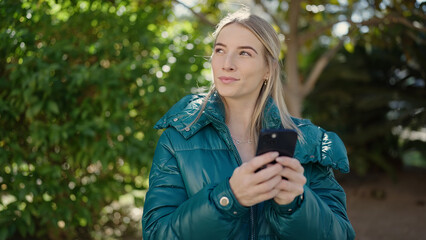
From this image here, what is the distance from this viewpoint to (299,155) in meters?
1.94

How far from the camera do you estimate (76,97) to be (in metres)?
3.81

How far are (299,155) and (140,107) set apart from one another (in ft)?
7.48

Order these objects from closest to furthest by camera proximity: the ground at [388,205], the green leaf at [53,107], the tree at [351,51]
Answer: the green leaf at [53,107] → the tree at [351,51] → the ground at [388,205]

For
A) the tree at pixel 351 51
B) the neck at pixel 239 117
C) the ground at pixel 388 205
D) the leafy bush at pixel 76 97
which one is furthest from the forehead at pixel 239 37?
the ground at pixel 388 205

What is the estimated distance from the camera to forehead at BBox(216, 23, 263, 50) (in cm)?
199

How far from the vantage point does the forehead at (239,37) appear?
6.54ft

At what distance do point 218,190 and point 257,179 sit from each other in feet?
0.62

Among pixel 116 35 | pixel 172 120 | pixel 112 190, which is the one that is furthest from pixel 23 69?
pixel 172 120

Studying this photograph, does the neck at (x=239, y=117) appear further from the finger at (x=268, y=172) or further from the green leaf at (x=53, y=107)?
the green leaf at (x=53, y=107)

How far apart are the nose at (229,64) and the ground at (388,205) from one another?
13.1 feet

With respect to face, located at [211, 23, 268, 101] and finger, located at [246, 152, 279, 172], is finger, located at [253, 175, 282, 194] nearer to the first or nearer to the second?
finger, located at [246, 152, 279, 172]

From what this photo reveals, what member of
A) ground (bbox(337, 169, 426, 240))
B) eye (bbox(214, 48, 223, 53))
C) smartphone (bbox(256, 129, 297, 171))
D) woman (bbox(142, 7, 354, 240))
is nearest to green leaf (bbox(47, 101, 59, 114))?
woman (bbox(142, 7, 354, 240))

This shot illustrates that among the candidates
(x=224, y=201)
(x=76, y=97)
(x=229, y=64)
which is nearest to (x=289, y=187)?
(x=224, y=201)

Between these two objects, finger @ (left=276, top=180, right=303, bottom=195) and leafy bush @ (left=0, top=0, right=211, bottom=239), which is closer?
finger @ (left=276, top=180, right=303, bottom=195)
